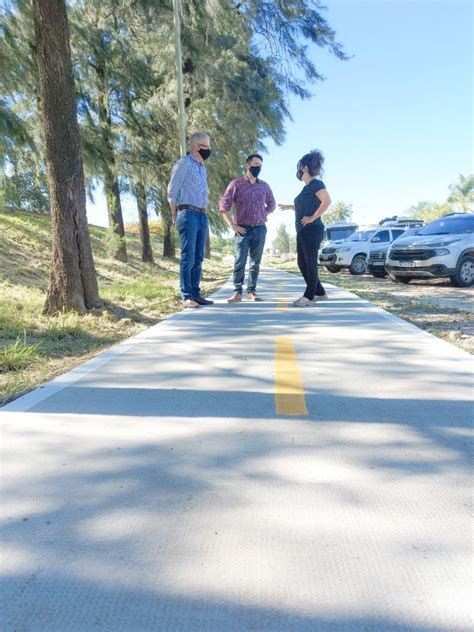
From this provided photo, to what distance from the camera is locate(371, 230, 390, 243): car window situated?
2055cm

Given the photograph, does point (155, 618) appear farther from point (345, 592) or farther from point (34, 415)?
point (34, 415)

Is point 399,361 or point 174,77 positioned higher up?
point 174,77

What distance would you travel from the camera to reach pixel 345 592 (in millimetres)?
1429

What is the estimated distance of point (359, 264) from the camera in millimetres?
21031

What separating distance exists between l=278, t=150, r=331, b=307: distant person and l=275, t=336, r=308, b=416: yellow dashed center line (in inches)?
111

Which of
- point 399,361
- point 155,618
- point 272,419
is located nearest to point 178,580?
point 155,618

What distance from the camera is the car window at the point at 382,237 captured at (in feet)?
67.4

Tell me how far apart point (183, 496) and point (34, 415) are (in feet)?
4.36

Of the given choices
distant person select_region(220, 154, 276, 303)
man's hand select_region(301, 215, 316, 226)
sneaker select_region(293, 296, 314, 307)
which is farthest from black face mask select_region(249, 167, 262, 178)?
sneaker select_region(293, 296, 314, 307)

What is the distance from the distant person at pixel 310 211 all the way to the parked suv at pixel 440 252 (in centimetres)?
585

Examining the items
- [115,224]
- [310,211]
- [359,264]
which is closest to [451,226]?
[310,211]

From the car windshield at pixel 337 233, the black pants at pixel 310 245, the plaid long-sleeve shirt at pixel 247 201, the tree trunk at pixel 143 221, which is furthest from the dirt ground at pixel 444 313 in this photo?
the car windshield at pixel 337 233

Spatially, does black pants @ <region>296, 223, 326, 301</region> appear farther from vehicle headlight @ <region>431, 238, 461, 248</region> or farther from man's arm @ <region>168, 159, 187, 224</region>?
vehicle headlight @ <region>431, 238, 461, 248</region>

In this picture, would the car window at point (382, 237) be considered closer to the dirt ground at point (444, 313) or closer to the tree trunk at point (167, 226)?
the tree trunk at point (167, 226)
